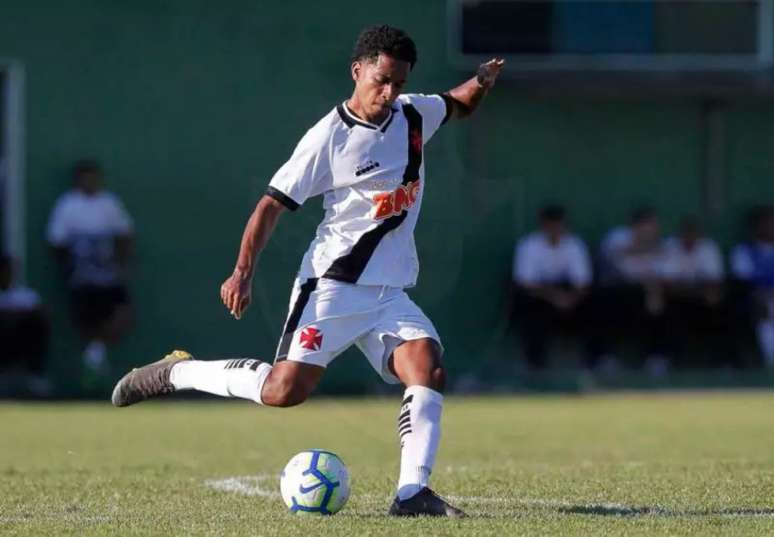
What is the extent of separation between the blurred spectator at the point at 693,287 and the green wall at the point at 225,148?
1150 millimetres

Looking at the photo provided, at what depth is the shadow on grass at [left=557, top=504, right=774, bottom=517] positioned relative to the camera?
774 cm

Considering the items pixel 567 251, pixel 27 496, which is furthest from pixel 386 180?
pixel 567 251

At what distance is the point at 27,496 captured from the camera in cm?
880

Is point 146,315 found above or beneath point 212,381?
beneath

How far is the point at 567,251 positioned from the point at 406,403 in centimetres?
1213

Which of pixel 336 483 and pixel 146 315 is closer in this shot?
pixel 336 483

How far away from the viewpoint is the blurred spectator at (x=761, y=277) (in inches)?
806

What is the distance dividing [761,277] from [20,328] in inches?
344

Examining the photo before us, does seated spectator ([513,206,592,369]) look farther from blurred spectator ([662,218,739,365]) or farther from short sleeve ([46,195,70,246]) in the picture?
short sleeve ([46,195,70,246])

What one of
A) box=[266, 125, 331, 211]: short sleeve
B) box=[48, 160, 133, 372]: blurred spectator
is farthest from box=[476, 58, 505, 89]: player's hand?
box=[48, 160, 133, 372]: blurred spectator

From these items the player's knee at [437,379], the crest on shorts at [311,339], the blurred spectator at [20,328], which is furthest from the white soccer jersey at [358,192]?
the blurred spectator at [20,328]

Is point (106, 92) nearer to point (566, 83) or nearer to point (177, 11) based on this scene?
point (177, 11)

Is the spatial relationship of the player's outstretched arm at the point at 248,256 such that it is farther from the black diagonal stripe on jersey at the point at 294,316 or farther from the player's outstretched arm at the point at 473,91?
the player's outstretched arm at the point at 473,91

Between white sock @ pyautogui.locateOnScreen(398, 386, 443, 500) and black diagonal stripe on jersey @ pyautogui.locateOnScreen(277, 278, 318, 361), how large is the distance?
68cm
